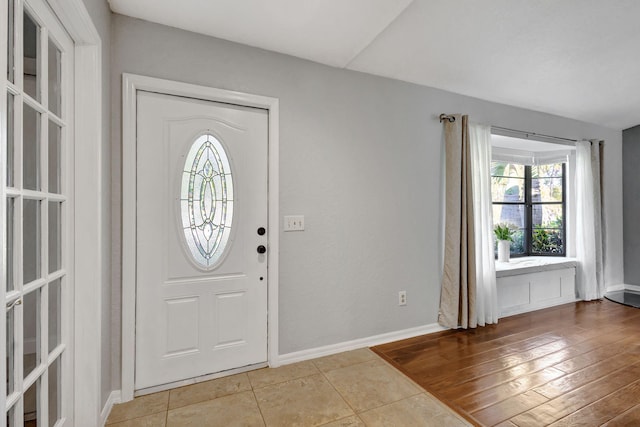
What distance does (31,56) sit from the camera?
120 cm

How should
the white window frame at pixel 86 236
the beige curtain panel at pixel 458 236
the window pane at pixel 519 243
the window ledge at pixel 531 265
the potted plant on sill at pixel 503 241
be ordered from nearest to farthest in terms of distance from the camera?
1. the white window frame at pixel 86 236
2. the beige curtain panel at pixel 458 236
3. the window ledge at pixel 531 265
4. the potted plant on sill at pixel 503 241
5. the window pane at pixel 519 243

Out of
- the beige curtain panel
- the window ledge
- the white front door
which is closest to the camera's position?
the white front door

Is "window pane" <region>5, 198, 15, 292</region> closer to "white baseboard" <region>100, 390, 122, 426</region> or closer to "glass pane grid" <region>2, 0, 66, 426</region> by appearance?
"glass pane grid" <region>2, 0, 66, 426</region>

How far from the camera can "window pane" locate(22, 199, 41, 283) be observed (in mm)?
1172

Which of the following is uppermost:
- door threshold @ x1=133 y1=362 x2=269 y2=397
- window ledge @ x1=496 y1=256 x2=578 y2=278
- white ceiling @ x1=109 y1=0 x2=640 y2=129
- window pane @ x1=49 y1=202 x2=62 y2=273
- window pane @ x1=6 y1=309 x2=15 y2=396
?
white ceiling @ x1=109 y1=0 x2=640 y2=129

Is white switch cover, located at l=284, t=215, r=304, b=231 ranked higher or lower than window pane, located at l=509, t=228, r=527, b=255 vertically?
higher

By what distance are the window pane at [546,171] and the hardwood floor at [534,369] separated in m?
1.98

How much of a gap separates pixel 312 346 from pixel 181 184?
1570mm

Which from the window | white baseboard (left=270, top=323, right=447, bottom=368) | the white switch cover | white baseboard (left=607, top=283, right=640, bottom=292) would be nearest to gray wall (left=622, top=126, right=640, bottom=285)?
white baseboard (left=607, top=283, right=640, bottom=292)

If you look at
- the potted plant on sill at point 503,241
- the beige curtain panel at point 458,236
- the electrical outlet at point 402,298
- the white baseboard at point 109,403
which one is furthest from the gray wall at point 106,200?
the potted plant on sill at point 503,241

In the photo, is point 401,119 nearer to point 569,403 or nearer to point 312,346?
point 312,346

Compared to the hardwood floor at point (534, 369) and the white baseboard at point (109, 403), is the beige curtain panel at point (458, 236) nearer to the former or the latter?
the hardwood floor at point (534, 369)

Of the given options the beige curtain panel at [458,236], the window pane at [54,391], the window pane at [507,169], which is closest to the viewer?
the window pane at [54,391]

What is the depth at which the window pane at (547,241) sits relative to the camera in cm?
447
